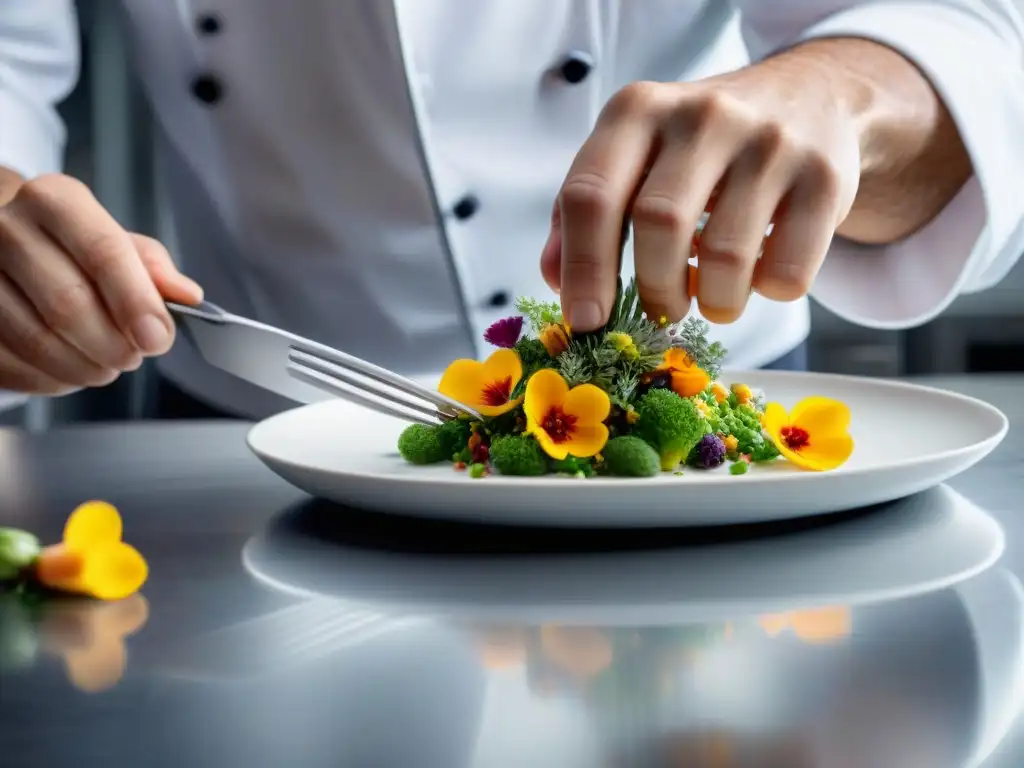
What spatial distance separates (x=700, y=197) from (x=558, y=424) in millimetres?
170

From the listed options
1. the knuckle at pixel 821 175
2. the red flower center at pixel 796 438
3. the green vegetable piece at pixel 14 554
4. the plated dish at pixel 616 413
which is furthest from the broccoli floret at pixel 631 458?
the green vegetable piece at pixel 14 554

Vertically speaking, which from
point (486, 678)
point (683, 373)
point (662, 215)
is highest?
point (662, 215)

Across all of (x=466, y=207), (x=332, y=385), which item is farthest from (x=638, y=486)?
(x=466, y=207)

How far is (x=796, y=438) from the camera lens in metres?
0.77

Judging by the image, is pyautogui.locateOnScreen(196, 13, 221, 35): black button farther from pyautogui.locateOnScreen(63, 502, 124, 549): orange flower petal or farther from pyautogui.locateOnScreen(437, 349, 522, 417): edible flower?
pyautogui.locateOnScreen(63, 502, 124, 549): orange flower petal

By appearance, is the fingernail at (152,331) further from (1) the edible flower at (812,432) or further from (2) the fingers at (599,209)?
(1) the edible flower at (812,432)

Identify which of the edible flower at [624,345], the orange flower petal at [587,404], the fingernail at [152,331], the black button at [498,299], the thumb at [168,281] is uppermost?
the thumb at [168,281]

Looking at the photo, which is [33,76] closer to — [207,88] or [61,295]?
[207,88]

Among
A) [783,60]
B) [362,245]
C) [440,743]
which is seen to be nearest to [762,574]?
[440,743]

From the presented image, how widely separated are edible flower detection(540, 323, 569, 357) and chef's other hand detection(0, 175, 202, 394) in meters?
0.25

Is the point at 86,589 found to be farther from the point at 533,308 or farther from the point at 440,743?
the point at 533,308

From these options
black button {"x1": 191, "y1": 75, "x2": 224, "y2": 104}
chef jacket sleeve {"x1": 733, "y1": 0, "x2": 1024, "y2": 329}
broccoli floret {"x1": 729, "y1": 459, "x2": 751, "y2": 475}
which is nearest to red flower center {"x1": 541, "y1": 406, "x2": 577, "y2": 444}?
broccoli floret {"x1": 729, "y1": 459, "x2": 751, "y2": 475}

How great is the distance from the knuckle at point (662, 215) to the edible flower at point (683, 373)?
3.8 inches

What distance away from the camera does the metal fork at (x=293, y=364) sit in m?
0.78
